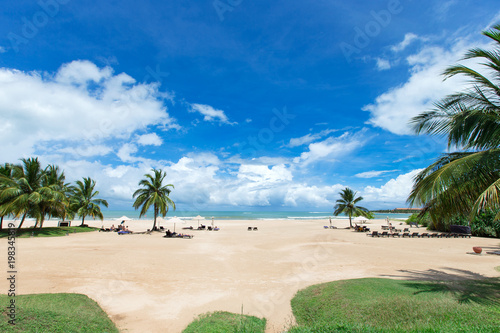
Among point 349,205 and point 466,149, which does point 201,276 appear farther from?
point 349,205

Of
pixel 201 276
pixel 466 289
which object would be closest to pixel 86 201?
pixel 201 276

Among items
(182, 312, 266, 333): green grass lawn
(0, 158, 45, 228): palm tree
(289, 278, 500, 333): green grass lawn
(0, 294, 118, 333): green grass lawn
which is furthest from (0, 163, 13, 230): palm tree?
(289, 278, 500, 333): green grass lawn

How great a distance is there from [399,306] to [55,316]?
723 centimetres

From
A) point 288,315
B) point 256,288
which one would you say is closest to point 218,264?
point 256,288

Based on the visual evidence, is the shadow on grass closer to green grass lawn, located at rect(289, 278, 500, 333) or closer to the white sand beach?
green grass lawn, located at rect(289, 278, 500, 333)

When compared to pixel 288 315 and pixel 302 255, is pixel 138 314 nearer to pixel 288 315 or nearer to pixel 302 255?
pixel 288 315

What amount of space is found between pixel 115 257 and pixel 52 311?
28.9 ft

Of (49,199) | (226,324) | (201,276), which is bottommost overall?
(201,276)

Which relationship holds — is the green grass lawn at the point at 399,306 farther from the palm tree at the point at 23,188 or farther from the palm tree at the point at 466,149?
the palm tree at the point at 23,188

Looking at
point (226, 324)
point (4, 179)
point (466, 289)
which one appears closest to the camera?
point (226, 324)

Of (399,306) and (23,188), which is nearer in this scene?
(399,306)

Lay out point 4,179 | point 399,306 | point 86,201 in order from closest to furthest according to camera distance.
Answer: point 399,306
point 4,179
point 86,201

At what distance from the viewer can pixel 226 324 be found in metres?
5.26

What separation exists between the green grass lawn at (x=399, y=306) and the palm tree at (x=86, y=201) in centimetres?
3474
